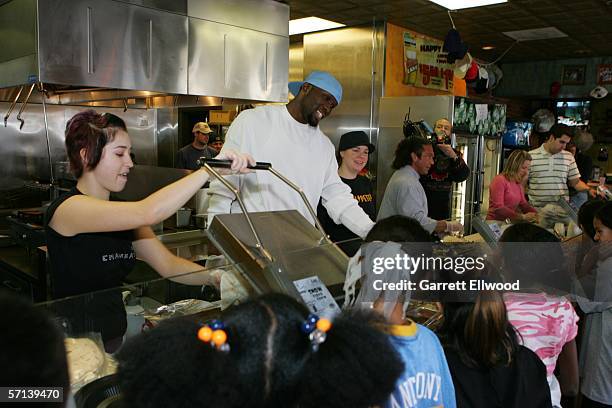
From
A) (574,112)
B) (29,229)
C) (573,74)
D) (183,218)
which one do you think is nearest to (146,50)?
(183,218)

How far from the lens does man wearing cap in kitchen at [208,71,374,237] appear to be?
2.31 meters

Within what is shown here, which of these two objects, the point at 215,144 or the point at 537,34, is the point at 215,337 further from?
the point at 537,34

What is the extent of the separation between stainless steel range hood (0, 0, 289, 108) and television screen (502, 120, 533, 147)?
3903mm

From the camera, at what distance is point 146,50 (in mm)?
3748

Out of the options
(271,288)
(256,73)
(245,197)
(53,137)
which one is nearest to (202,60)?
(256,73)

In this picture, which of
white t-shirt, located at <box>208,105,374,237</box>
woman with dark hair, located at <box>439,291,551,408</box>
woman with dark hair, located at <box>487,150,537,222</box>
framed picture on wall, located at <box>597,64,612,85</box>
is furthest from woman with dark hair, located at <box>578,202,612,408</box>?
framed picture on wall, located at <box>597,64,612,85</box>

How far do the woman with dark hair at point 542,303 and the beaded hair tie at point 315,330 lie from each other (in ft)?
3.57

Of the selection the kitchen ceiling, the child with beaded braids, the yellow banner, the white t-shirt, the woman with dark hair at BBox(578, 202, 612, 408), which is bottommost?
the woman with dark hair at BBox(578, 202, 612, 408)

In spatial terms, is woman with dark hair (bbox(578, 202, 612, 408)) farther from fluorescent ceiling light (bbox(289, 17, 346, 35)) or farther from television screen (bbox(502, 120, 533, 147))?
television screen (bbox(502, 120, 533, 147))

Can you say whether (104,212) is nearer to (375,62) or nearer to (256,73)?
(256,73)

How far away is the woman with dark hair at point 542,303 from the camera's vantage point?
A: 1.74m

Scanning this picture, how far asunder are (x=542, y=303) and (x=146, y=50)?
312 centimetres

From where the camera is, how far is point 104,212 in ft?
5.49

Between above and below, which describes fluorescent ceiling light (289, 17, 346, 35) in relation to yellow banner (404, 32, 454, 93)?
above
